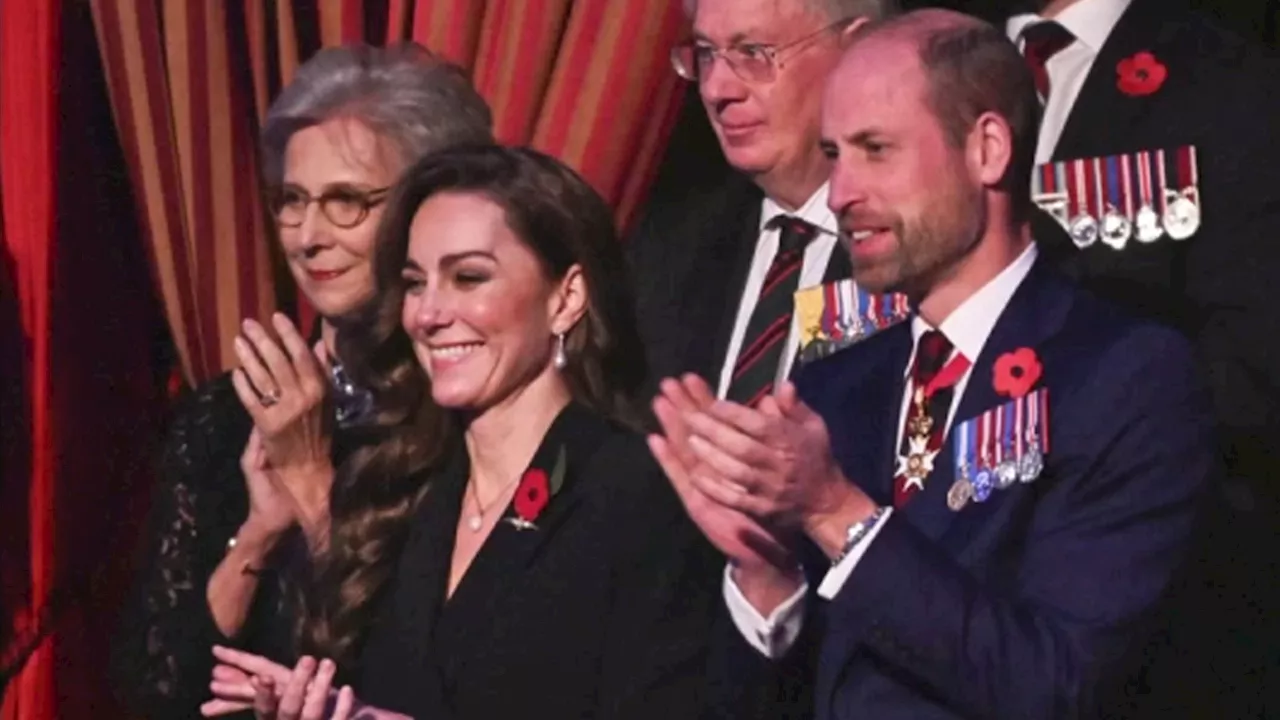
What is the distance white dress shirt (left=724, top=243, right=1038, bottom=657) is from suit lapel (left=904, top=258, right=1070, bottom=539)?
0.01 metres

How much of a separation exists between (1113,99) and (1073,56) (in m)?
0.09

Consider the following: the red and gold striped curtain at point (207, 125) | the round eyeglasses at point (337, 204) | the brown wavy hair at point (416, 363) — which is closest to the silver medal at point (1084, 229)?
the brown wavy hair at point (416, 363)

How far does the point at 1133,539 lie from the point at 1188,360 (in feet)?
0.55

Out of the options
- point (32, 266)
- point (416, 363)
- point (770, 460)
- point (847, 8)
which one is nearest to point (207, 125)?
point (32, 266)

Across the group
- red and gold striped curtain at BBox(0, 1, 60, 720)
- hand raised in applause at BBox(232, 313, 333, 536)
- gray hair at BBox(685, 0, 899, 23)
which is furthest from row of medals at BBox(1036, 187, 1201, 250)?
red and gold striped curtain at BBox(0, 1, 60, 720)

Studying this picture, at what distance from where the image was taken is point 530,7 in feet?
10.0

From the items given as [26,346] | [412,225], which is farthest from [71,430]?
[412,225]

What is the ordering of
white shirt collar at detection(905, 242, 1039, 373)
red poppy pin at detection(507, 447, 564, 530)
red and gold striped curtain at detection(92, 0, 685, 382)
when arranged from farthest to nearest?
red and gold striped curtain at detection(92, 0, 685, 382) → red poppy pin at detection(507, 447, 564, 530) → white shirt collar at detection(905, 242, 1039, 373)

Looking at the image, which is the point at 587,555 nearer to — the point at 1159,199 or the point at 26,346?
the point at 1159,199

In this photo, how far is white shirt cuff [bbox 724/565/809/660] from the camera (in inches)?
88.3

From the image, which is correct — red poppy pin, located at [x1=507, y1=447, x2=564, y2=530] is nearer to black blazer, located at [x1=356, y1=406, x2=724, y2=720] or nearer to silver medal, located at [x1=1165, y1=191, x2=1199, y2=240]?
black blazer, located at [x1=356, y1=406, x2=724, y2=720]

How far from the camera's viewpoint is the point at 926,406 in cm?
224

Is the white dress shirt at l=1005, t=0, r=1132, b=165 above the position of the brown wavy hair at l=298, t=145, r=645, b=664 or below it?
above

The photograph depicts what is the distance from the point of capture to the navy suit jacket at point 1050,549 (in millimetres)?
2035
